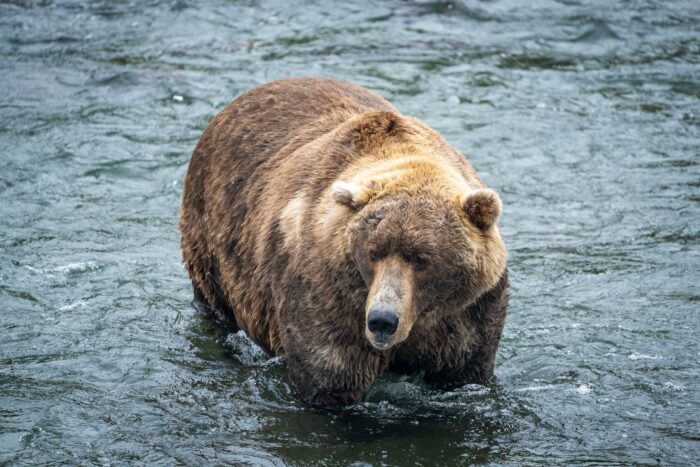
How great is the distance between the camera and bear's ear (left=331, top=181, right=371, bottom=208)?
537 cm

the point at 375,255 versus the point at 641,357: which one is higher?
the point at 375,255

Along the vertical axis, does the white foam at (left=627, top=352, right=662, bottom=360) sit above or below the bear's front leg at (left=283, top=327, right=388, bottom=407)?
below

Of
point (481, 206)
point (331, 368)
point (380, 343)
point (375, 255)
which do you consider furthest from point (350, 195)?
point (331, 368)

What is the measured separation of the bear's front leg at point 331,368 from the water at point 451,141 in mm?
193

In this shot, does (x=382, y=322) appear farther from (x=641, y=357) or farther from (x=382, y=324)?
(x=641, y=357)

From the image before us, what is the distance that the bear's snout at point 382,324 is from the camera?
504 cm

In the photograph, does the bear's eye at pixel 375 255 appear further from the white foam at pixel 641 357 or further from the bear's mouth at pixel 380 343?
the white foam at pixel 641 357

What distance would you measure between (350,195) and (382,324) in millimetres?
696

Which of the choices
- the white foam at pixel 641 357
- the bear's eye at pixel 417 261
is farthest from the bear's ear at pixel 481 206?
the white foam at pixel 641 357

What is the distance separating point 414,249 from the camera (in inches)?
205

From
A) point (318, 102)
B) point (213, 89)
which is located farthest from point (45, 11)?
point (318, 102)

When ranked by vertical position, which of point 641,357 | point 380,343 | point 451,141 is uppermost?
point 380,343

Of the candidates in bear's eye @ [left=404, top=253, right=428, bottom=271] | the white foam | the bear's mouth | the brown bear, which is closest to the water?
the white foam

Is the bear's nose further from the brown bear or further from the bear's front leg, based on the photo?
the bear's front leg
